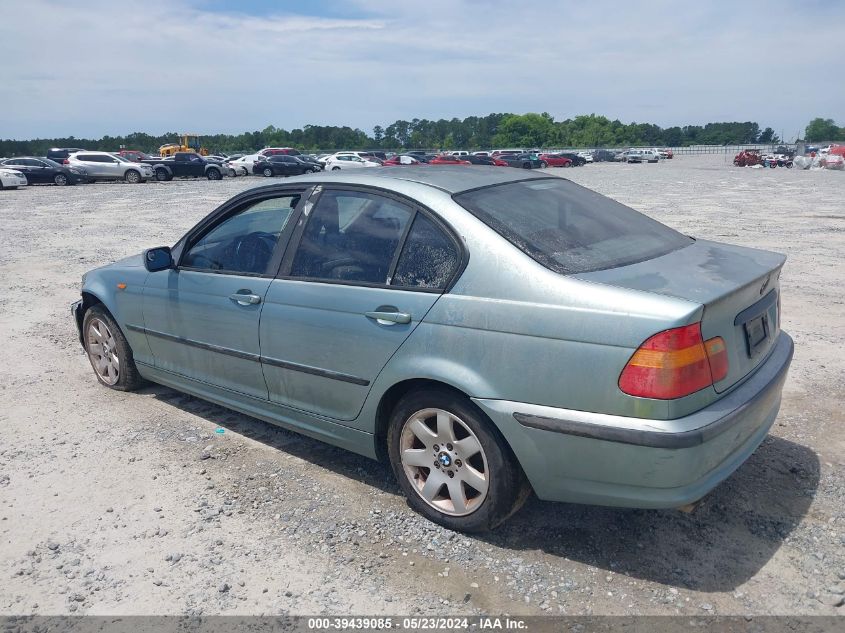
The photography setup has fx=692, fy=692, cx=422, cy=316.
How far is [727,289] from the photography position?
289 cm

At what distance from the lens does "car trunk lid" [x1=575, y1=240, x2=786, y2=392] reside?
2812 millimetres

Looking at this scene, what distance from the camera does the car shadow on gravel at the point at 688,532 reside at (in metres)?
2.98

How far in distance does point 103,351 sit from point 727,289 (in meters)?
4.48

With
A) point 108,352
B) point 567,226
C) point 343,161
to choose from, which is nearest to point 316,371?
point 567,226

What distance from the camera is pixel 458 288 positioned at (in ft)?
10.2

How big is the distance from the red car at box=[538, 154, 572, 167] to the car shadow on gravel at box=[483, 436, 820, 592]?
53.4m

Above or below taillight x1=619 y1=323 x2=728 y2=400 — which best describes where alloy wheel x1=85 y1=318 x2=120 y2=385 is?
below

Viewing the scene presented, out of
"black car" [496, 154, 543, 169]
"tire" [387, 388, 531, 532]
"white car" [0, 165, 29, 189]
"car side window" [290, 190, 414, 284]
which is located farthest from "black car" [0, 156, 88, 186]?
"tire" [387, 388, 531, 532]

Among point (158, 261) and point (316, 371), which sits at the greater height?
point (158, 261)

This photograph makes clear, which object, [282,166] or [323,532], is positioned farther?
[282,166]

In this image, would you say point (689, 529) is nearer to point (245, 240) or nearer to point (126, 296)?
point (245, 240)

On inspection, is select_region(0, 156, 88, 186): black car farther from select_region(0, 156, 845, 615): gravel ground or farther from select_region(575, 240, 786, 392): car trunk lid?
select_region(575, 240, 786, 392): car trunk lid

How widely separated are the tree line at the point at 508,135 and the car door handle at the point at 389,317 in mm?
99513

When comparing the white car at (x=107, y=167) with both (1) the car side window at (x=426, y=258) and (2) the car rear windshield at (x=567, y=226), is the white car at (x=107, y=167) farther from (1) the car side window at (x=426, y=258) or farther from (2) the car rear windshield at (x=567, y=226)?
(1) the car side window at (x=426, y=258)
